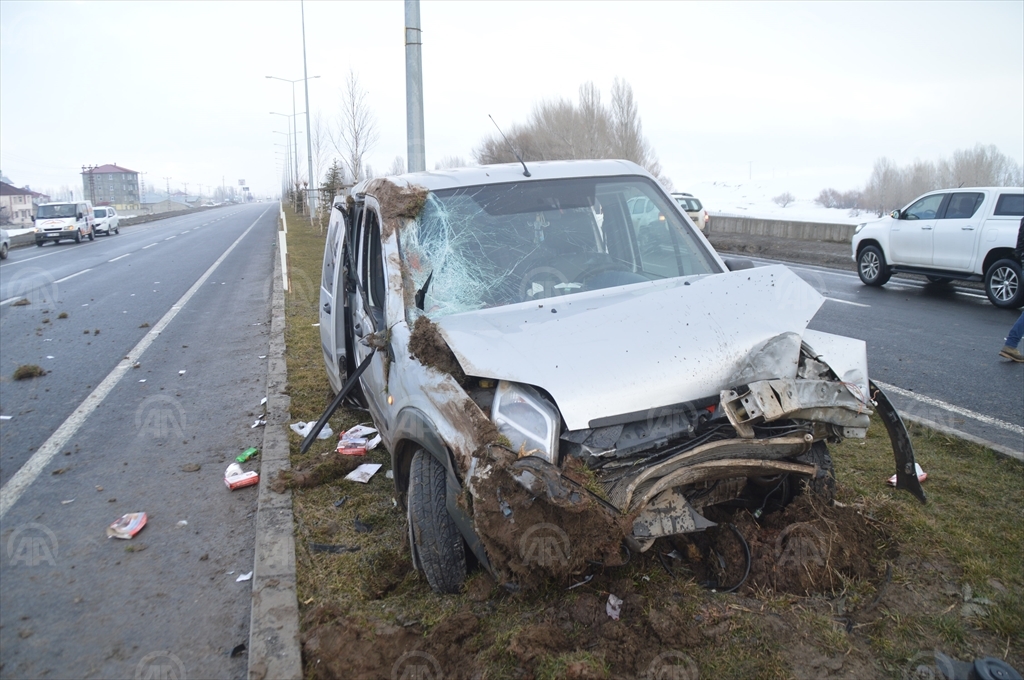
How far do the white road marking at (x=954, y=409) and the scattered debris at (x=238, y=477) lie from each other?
16.7ft

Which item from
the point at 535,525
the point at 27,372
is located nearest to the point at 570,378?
the point at 535,525

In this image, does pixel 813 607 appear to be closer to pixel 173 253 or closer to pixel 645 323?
pixel 645 323

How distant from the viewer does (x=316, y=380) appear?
737cm

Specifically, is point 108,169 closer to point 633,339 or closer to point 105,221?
point 105,221

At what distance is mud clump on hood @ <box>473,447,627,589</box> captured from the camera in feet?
8.63

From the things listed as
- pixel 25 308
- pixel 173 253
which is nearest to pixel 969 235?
pixel 25 308

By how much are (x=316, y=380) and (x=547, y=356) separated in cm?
481

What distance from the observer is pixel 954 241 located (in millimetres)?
12633

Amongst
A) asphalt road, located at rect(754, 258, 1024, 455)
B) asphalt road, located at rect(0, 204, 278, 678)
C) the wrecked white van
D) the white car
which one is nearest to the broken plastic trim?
the wrecked white van

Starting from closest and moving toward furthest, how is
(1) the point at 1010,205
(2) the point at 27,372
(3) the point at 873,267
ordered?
(2) the point at 27,372, (1) the point at 1010,205, (3) the point at 873,267

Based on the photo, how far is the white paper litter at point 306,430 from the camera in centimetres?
579

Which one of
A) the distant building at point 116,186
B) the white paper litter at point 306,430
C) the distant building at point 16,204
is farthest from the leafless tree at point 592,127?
the distant building at point 116,186

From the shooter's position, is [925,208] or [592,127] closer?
[925,208]

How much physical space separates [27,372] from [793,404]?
8.29 metres
